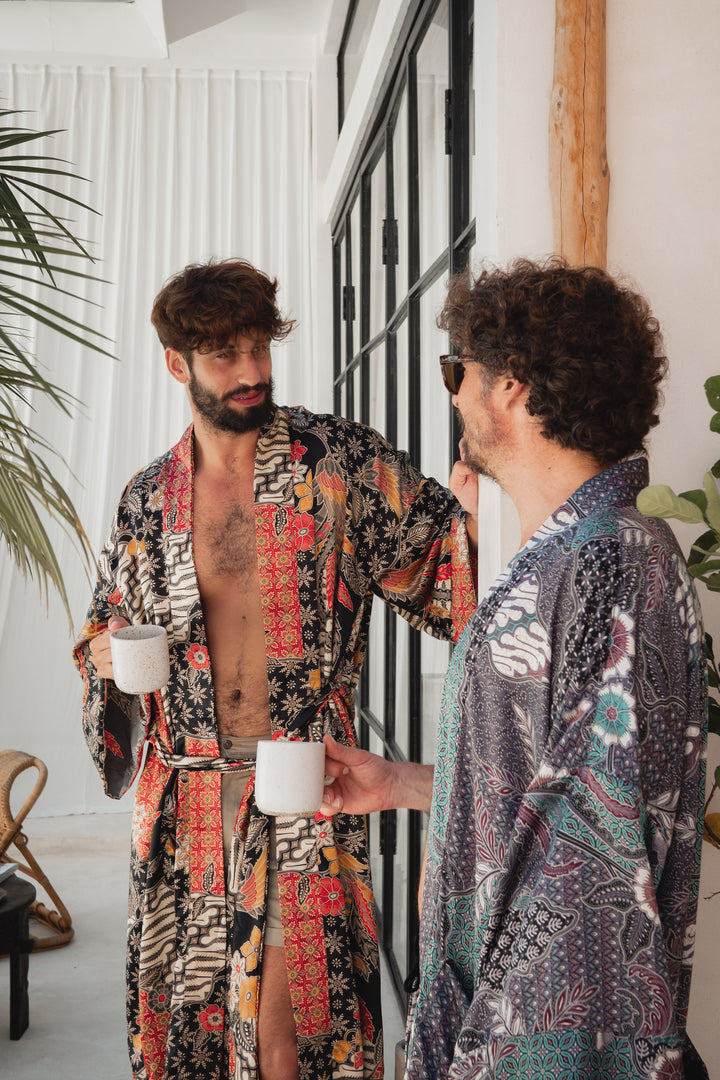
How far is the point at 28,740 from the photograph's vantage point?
17.1 ft

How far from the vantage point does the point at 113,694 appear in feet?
7.16

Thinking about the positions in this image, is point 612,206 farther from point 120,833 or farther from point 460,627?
point 120,833

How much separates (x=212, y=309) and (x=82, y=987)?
7.89 ft

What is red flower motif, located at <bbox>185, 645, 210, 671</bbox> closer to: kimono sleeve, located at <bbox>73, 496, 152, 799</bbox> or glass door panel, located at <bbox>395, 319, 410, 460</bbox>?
kimono sleeve, located at <bbox>73, 496, 152, 799</bbox>

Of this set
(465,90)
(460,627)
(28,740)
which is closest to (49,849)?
(28,740)

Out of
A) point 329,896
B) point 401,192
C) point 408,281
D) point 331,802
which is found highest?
point 401,192

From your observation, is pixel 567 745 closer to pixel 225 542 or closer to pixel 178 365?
pixel 225 542

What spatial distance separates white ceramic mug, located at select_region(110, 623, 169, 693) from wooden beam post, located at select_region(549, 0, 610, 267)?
3.24 ft

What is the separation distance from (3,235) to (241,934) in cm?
397

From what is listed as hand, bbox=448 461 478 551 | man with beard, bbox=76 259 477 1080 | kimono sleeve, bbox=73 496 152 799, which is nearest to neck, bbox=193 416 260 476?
man with beard, bbox=76 259 477 1080

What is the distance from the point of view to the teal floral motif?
91 cm

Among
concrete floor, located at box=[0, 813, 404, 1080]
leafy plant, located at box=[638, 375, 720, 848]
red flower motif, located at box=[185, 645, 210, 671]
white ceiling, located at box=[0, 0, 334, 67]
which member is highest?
white ceiling, located at box=[0, 0, 334, 67]

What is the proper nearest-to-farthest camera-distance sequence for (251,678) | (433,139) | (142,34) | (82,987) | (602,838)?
(602,838) < (251,678) < (433,139) < (82,987) < (142,34)

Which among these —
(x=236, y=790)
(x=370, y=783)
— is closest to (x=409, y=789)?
(x=370, y=783)
